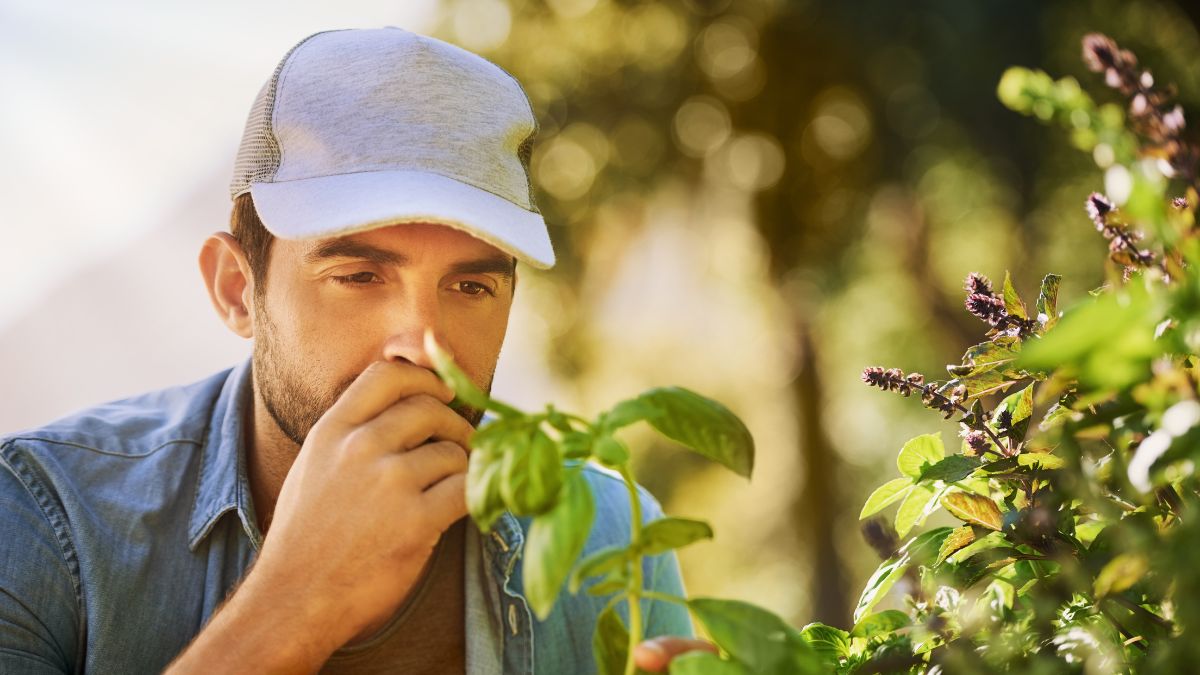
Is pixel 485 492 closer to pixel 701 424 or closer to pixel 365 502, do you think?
pixel 701 424

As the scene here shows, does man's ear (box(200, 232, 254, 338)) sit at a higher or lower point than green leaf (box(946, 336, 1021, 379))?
higher

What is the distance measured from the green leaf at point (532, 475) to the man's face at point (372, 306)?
88 centimetres

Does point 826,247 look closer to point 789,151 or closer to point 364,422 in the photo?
point 789,151

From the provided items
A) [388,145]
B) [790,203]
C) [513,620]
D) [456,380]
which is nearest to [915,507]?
[456,380]

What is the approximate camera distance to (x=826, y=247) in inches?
369

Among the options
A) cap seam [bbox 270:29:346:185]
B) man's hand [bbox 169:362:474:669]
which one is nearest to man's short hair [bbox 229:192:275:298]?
cap seam [bbox 270:29:346:185]

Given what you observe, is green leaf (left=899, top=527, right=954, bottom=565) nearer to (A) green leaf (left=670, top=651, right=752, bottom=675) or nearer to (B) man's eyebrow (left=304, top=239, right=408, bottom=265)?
(A) green leaf (left=670, top=651, right=752, bottom=675)

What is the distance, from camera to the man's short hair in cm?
178

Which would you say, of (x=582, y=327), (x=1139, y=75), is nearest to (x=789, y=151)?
(x=582, y=327)

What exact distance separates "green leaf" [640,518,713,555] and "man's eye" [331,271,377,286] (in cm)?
98

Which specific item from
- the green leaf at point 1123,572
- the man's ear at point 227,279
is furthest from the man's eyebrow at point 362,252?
the green leaf at point 1123,572

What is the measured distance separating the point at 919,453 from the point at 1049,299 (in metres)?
0.17

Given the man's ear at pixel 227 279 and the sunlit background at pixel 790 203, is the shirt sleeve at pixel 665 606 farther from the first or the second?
the sunlit background at pixel 790 203

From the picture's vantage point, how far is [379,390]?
1.41m
